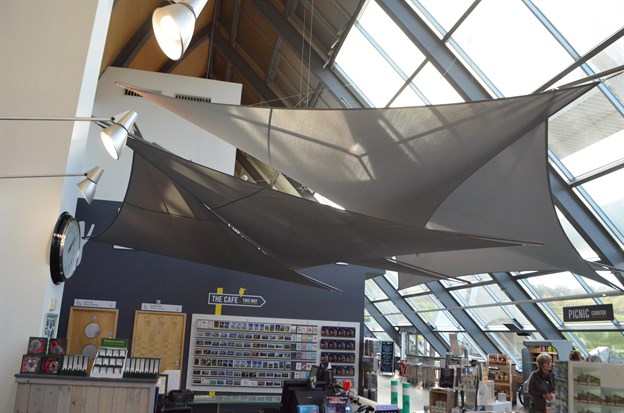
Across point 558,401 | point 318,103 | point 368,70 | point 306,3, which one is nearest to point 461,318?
point 318,103

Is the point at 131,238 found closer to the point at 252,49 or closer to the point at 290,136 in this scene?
the point at 290,136

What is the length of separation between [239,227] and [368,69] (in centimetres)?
376

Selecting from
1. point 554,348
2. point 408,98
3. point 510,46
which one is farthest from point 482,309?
point 510,46

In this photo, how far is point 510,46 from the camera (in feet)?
19.6

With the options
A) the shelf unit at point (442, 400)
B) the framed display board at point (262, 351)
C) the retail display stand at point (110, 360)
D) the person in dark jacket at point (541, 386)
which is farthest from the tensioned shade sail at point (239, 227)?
the person in dark jacket at point (541, 386)

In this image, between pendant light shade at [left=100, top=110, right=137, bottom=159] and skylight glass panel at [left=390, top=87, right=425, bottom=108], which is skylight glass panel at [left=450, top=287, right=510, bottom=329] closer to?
skylight glass panel at [left=390, top=87, right=425, bottom=108]

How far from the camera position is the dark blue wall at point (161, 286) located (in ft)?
26.2

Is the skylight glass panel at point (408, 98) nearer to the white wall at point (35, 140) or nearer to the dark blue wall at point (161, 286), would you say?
the dark blue wall at point (161, 286)

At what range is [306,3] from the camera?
8.02 meters

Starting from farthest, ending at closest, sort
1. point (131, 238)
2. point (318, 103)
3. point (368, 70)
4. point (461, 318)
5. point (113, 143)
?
point (461, 318) → point (318, 103) → point (368, 70) → point (131, 238) → point (113, 143)

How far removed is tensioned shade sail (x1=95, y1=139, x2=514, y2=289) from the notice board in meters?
10.9

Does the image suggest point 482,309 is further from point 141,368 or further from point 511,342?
point 141,368

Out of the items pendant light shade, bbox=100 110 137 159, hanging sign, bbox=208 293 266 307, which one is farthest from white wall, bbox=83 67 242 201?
pendant light shade, bbox=100 110 137 159

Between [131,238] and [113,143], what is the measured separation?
3.17m
